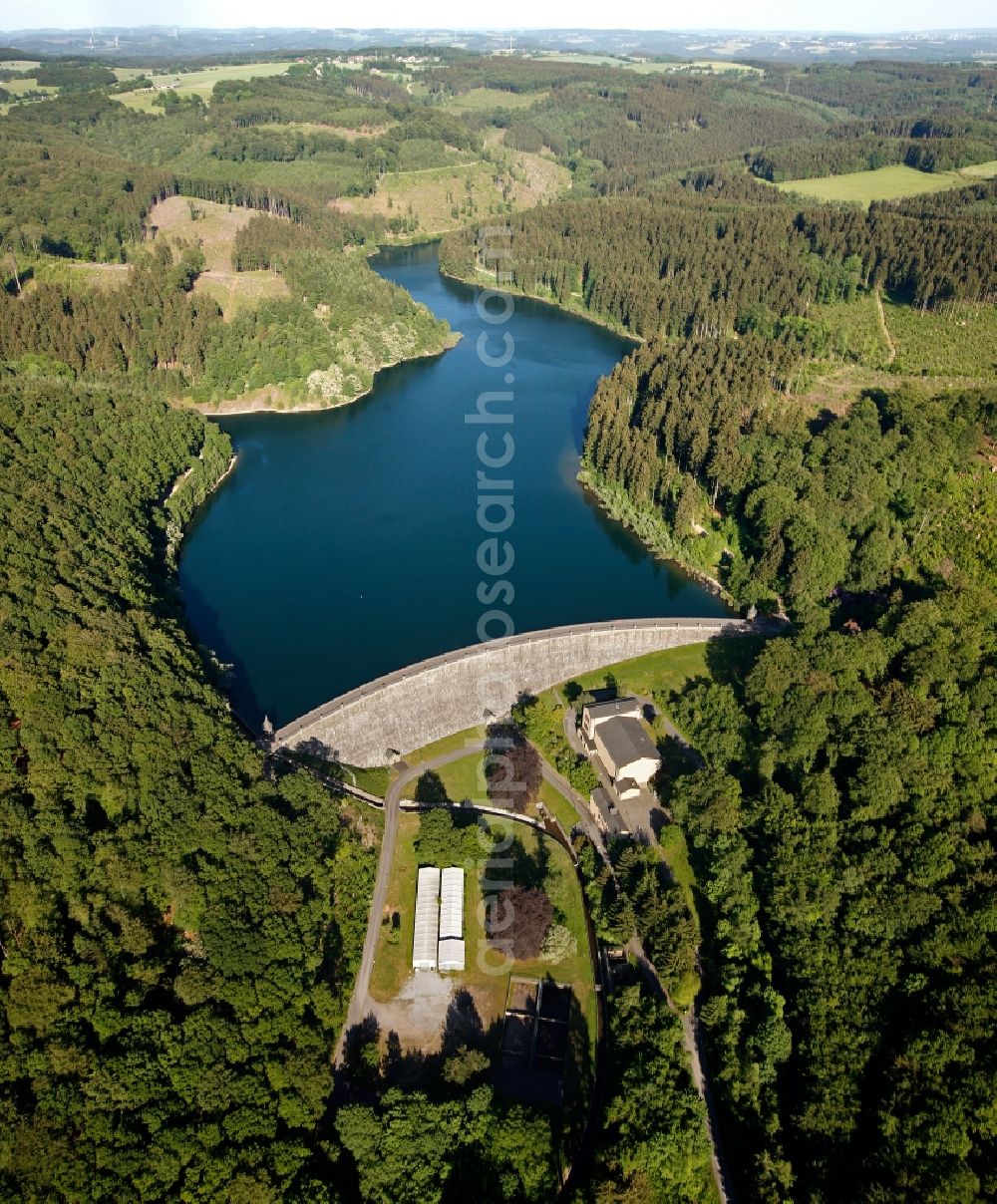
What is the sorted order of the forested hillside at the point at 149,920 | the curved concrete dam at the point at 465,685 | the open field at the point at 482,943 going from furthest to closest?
the curved concrete dam at the point at 465,685
the open field at the point at 482,943
the forested hillside at the point at 149,920

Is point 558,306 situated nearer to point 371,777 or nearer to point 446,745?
point 446,745

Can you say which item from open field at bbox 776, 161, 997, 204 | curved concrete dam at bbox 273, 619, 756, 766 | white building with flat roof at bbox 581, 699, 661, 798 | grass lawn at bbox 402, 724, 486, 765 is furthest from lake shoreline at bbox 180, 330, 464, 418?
open field at bbox 776, 161, 997, 204

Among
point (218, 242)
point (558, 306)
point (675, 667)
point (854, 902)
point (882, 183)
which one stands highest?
point (882, 183)

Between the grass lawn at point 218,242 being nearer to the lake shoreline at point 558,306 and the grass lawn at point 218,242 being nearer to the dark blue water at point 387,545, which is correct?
the dark blue water at point 387,545

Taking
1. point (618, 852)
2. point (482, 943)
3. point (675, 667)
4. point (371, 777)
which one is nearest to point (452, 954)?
Answer: point (482, 943)

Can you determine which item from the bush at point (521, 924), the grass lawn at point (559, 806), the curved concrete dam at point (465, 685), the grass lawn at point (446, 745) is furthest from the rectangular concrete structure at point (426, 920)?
the curved concrete dam at point (465, 685)
